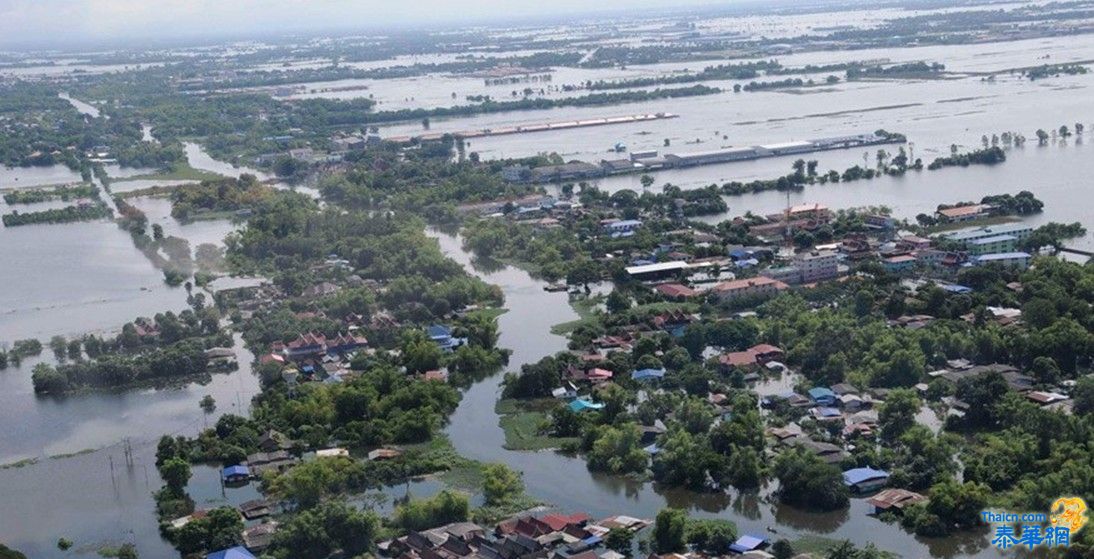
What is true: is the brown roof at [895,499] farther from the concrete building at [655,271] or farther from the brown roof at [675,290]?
the concrete building at [655,271]

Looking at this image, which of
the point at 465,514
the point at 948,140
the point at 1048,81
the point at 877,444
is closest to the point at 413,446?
the point at 465,514

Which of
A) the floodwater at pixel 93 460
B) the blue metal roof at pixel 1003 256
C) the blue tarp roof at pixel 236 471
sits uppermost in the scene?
the blue metal roof at pixel 1003 256

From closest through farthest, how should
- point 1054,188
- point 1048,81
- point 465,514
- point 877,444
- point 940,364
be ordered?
point 465,514 < point 877,444 < point 940,364 < point 1054,188 < point 1048,81

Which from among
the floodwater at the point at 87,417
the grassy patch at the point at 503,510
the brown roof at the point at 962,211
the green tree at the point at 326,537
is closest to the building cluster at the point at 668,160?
the floodwater at the point at 87,417

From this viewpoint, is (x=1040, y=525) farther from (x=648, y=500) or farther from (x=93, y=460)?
(x=93, y=460)

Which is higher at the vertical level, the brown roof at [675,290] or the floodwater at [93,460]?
the brown roof at [675,290]

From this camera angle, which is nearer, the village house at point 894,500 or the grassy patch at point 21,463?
the village house at point 894,500

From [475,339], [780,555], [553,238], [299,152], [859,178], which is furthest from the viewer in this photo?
[299,152]

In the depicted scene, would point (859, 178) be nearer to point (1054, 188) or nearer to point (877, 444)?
point (1054, 188)
